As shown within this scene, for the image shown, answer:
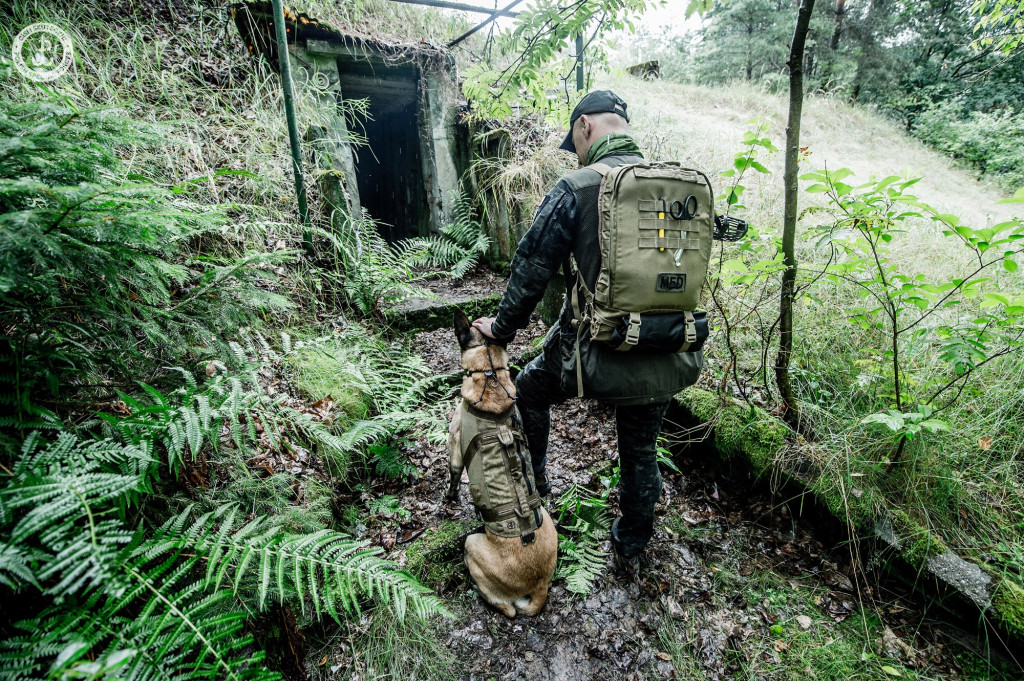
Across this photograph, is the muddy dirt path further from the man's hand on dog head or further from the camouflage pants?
the man's hand on dog head

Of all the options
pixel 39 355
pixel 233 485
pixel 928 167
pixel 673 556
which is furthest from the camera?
pixel 928 167

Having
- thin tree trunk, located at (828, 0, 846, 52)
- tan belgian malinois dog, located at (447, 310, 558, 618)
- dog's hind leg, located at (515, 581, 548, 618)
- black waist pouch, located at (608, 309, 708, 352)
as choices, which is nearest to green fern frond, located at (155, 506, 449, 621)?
tan belgian malinois dog, located at (447, 310, 558, 618)

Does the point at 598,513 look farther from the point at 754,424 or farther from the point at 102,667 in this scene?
the point at 102,667

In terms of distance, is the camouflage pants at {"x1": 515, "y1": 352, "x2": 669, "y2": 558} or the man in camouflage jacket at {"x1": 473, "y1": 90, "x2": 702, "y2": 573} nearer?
the man in camouflage jacket at {"x1": 473, "y1": 90, "x2": 702, "y2": 573}

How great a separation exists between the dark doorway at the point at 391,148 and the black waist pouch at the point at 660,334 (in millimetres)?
5080

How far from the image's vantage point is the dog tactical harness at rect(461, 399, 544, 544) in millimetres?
2092

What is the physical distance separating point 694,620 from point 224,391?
2.72 metres

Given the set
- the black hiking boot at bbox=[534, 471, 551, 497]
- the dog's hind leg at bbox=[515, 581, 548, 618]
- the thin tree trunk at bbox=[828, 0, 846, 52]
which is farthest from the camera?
the thin tree trunk at bbox=[828, 0, 846, 52]

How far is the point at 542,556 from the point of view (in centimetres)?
213

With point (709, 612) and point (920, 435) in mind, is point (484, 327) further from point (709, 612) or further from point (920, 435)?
point (920, 435)

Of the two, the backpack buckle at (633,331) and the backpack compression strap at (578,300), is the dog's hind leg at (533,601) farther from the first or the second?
the backpack buckle at (633,331)

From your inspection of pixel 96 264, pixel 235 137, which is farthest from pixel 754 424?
pixel 235 137

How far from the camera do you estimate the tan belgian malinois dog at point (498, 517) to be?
6.88 ft

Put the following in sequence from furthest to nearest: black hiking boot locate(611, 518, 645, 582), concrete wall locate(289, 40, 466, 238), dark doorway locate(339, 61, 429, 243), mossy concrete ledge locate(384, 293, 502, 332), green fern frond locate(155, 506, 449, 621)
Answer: dark doorway locate(339, 61, 429, 243) < concrete wall locate(289, 40, 466, 238) < mossy concrete ledge locate(384, 293, 502, 332) < black hiking boot locate(611, 518, 645, 582) < green fern frond locate(155, 506, 449, 621)
